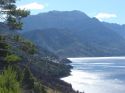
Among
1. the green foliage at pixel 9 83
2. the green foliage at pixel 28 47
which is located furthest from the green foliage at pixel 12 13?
the green foliage at pixel 9 83

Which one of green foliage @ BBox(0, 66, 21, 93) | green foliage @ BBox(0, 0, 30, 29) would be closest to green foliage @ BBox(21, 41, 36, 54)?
green foliage @ BBox(0, 0, 30, 29)

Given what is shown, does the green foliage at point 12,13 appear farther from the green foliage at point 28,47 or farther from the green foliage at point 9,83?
the green foliage at point 9,83

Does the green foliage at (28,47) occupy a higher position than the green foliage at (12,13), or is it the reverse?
the green foliage at (12,13)

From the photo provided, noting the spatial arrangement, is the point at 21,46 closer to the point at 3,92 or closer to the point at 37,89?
the point at 3,92

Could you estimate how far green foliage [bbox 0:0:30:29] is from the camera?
112 ft

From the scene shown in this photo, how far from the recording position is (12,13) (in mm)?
35000

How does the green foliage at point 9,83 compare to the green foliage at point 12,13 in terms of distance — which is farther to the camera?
the green foliage at point 12,13

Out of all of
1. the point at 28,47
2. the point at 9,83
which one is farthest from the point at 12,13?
the point at 9,83

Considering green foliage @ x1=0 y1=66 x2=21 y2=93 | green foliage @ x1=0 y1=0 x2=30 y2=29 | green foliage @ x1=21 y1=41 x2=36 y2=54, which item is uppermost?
green foliage @ x1=0 y1=0 x2=30 y2=29

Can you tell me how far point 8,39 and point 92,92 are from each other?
12456 centimetres

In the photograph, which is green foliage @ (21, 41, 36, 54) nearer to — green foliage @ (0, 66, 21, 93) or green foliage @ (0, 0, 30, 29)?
green foliage @ (0, 0, 30, 29)

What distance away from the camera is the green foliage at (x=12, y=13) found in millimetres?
34250

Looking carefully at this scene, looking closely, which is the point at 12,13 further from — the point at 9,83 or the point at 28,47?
the point at 9,83

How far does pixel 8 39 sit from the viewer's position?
3528 cm
